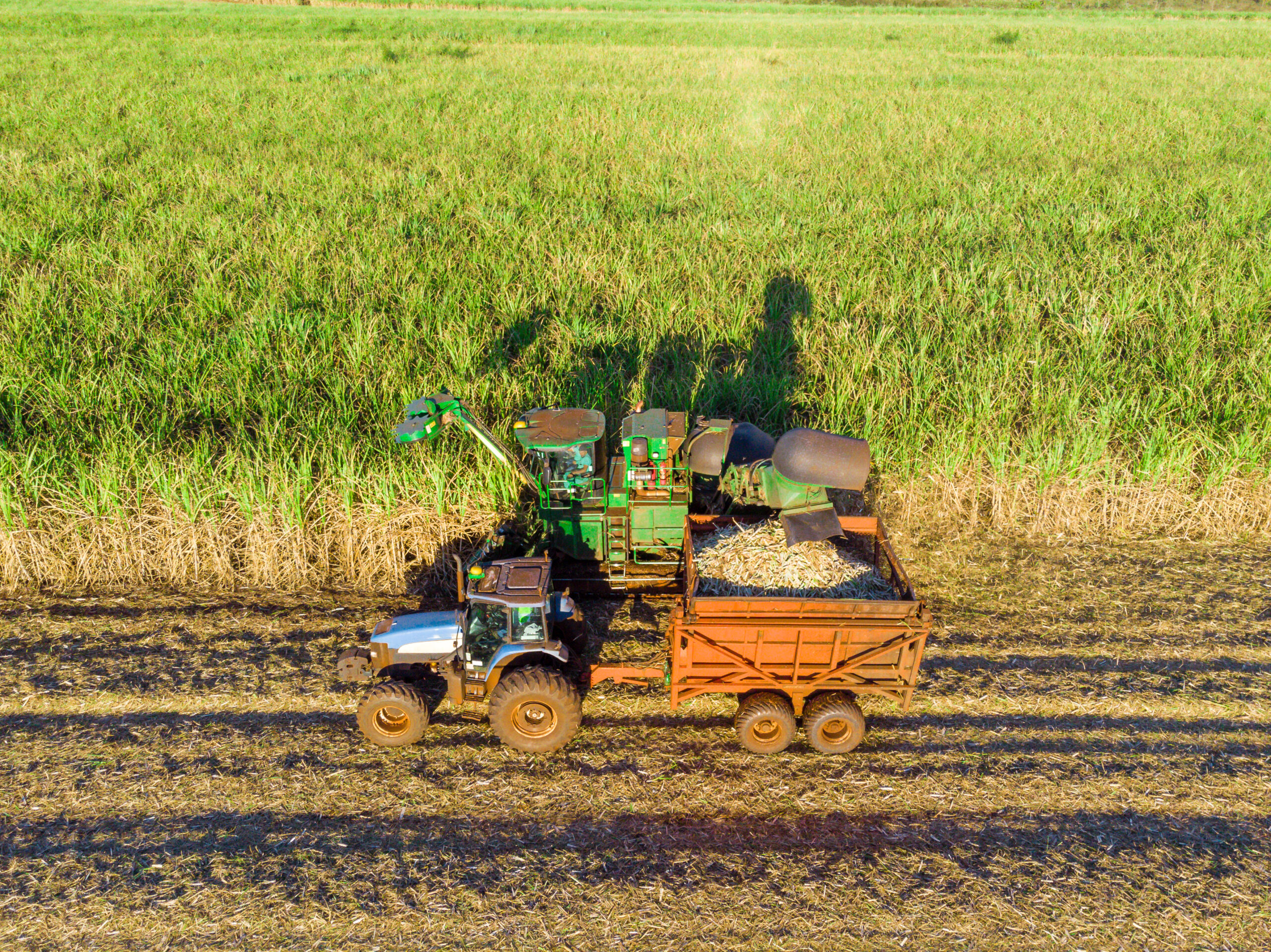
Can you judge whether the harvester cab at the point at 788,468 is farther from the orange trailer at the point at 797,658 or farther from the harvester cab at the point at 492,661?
the harvester cab at the point at 492,661

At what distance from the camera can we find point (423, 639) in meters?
4.54

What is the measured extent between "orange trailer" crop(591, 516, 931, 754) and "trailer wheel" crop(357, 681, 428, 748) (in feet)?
4.82

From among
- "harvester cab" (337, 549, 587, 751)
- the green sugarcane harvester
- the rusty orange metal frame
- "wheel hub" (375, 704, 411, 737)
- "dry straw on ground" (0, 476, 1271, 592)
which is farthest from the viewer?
"dry straw on ground" (0, 476, 1271, 592)

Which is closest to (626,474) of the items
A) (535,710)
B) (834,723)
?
(535,710)

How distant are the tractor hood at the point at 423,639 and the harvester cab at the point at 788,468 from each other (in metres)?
1.89

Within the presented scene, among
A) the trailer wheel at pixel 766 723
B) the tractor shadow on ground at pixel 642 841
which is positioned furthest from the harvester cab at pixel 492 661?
the trailer wheel at pixel 766 723

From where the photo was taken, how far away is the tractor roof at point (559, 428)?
506 centimetres

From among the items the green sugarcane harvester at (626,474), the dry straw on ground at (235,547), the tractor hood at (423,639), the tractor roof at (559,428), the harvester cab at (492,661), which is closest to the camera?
the harvester cab at (492,661)

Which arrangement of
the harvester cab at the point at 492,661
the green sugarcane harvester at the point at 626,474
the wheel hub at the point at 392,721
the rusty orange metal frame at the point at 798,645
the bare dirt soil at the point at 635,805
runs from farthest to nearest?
1. the green sugarcane harvester at the point at 626,474
2. the wheel hub at the point at 392,721
3. the harvester cab at the point at 492,661
4. the rusty orange metal frame at the point at 798,645
5. the bare dirt soil at the point at 635,805

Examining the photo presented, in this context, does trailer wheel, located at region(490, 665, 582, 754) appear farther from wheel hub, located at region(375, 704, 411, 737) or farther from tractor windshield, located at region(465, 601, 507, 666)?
wheel hub, located at region(375, 704, 411, 737)

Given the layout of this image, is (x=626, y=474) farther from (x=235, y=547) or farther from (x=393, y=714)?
(x=235, y=547)

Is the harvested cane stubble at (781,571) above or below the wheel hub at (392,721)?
above

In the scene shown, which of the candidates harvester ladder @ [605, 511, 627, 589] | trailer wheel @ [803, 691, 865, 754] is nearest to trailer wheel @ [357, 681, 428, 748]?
harvester ladder @ [605, 511, 627, 589]

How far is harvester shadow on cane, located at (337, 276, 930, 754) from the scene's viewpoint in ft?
13.7
